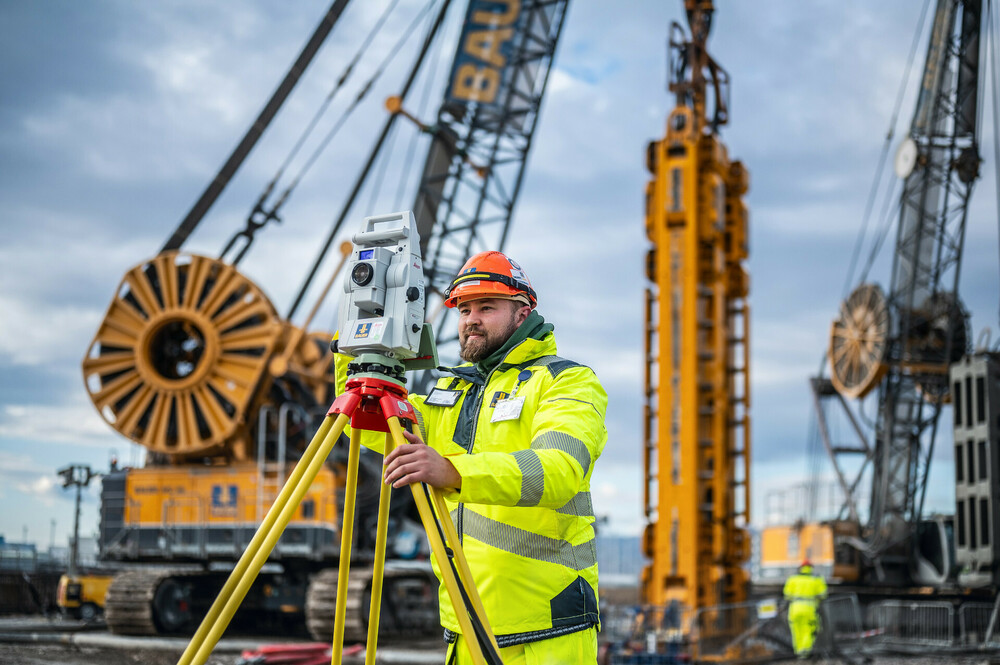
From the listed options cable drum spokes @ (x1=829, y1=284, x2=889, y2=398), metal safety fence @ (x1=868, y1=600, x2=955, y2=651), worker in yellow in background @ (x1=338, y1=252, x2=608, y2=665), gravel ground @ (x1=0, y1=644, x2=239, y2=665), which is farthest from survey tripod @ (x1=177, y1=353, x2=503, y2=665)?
cable drum spokes @ (x1=829, y1=284, x2=889, y2=398)

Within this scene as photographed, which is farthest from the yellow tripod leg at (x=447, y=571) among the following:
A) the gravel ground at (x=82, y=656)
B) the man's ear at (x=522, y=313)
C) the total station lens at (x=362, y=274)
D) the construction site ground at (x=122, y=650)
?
the gravel ground at (x=82, y=656)

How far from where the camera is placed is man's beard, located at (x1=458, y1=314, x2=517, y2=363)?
11.7 feet

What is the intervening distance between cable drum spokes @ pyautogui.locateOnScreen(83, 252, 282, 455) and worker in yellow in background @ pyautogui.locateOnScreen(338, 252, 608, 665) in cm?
1326

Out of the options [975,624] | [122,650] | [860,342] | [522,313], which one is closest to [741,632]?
[975,624]

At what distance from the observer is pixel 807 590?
15.7 metres

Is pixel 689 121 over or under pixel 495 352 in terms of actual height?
over

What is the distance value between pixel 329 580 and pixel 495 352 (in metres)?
12.2

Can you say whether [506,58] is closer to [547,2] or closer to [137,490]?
[547,2]

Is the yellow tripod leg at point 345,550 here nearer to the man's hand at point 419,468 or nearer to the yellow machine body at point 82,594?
the man's hand at point 419,468

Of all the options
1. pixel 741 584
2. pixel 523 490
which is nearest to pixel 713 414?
pixel 741 584

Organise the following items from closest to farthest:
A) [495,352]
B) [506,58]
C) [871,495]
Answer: [495,352] → [506,58] → [871,495]

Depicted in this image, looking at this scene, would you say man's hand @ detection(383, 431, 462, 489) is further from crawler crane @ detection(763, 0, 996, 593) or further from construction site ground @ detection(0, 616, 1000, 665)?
crawler crane @ detection(763, 0, 996, 593)

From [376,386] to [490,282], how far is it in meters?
0.62

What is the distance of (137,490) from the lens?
16.9 metres
